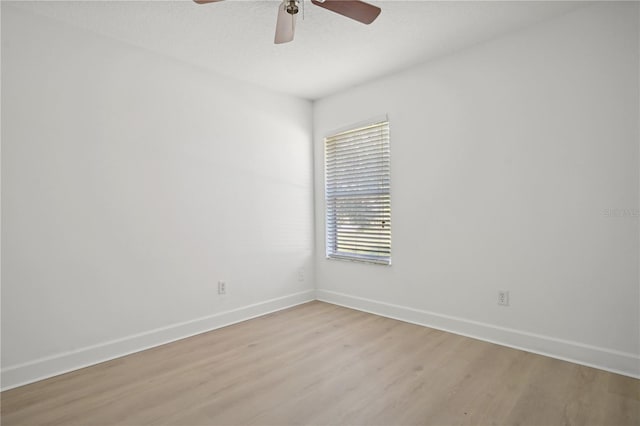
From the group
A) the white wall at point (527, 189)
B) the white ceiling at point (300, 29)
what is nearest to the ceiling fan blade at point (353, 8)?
the white ceiling at point (300, 29)

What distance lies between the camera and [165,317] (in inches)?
118

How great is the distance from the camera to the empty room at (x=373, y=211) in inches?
84.9

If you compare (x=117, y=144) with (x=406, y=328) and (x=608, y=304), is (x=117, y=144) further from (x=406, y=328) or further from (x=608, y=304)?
(x=608, y=304)

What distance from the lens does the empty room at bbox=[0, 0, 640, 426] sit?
7.07 ft

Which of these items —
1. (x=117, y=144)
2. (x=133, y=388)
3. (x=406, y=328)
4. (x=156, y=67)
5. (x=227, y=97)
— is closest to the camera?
(x=133, y=388)

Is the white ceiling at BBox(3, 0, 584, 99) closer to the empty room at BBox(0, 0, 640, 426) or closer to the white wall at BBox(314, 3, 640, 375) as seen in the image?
the empty room at BBox(0, 0, 640, 426)

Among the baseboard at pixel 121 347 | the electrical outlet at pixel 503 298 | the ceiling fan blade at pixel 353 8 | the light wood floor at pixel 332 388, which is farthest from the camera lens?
the electrical outlet at pixel 503 298

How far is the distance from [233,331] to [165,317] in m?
0.62

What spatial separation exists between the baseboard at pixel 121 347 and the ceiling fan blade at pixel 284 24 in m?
2.54

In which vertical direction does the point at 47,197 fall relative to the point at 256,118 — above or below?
below

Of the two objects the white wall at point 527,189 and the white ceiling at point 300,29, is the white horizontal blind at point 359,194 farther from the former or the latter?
the white ceiling at point 300,29

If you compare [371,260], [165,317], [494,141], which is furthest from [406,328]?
[165,317]

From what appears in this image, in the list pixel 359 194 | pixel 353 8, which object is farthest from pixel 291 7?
pixel 359 194

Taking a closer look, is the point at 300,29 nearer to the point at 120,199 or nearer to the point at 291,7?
the point at 291,7
